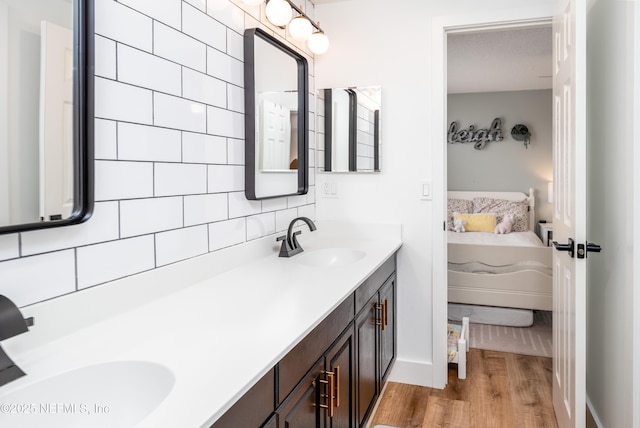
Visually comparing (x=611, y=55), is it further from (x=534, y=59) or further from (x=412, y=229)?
(x=534, y=59)

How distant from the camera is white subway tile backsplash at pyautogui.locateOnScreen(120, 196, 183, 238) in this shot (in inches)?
52.1

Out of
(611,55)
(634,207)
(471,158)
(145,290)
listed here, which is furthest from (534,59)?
(145,290)

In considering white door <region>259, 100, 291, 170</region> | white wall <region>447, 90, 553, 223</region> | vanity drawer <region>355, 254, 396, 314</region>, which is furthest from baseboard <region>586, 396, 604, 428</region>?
white wall <region>447, 90, 553, 223</region>

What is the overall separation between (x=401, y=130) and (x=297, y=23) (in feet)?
2.66

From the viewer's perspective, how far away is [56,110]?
109cm

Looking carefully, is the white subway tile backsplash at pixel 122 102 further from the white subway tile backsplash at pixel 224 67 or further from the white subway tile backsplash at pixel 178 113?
the white subway tile backsplash at pixel 224 67

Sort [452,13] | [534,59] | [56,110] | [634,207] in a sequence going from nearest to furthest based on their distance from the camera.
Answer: [56,110]
[634,207]
[452,13]
[534,59]

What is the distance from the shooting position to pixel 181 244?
1562mm

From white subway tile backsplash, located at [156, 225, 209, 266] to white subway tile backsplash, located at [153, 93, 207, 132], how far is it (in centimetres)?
35

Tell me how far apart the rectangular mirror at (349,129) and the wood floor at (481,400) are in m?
1.30

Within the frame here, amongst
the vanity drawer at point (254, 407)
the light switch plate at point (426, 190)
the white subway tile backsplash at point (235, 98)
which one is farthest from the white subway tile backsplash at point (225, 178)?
the light switch plate at point (426, 190)

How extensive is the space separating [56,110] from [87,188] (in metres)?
0.20

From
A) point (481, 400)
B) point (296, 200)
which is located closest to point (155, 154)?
point (296, 200)

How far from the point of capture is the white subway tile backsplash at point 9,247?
99 cm
